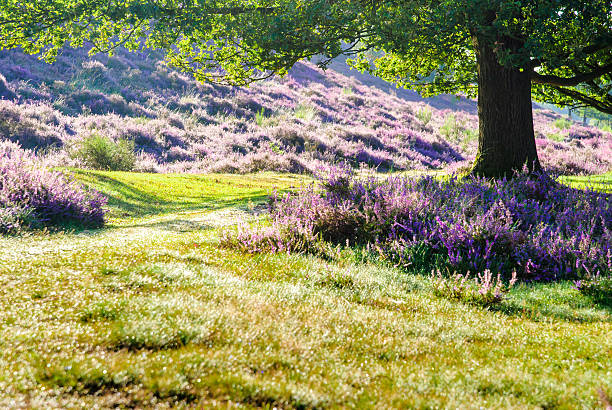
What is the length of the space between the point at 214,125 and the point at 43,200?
20.0 metres

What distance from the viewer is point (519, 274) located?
17.3ft

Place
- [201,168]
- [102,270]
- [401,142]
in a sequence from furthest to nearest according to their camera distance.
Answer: [401,142] < [201,168] < [102,270]

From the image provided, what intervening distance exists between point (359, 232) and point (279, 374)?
4124mm

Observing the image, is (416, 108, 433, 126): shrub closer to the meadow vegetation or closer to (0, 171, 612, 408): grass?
the meadow vegetation

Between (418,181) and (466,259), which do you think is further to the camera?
(418,181)

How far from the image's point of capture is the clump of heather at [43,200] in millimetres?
5708

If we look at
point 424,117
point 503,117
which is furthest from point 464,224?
point 424,117

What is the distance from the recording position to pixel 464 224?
5.69 meters

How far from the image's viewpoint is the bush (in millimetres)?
14547

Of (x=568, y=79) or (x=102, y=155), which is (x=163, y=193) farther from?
(x=568, y=79)

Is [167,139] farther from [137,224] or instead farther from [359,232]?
[359,232]

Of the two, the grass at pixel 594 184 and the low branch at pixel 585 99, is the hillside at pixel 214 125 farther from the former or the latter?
the low branch at pixel 585 99

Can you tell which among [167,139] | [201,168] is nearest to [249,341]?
[201,168]

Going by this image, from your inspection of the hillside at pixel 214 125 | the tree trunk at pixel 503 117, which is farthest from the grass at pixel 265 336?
the hillside at pixel 214 125
